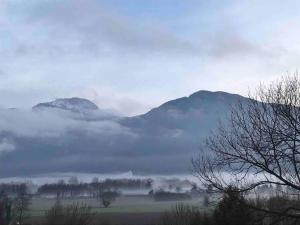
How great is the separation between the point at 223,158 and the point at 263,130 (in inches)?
104

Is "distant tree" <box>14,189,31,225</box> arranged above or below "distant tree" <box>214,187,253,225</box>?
above

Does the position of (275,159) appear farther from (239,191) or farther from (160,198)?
(160,198)

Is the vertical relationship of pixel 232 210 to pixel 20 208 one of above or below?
below

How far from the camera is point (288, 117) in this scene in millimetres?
24375

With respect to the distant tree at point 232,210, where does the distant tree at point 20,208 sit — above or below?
above

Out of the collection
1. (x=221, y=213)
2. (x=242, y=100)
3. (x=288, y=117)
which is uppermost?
(x=242, y=100)

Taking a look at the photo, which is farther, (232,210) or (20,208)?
(20,208)

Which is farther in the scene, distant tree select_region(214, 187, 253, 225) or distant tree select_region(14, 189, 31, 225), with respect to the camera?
distant tree select_region(14, 189, 31, 225)

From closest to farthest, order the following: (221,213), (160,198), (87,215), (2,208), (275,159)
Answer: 1. (275,159)
2. (221,213)
3. (87,215)
4. (2,208)
5. (160,198)

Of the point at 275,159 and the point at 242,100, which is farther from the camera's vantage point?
the point at 242,100

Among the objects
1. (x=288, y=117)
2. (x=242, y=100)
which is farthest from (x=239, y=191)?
(x=242, y=100)

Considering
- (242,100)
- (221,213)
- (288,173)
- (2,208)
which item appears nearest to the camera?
(288,173)

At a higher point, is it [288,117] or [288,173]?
[288,117]

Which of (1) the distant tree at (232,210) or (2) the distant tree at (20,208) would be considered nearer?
(1) the distant tree at (232,210)
